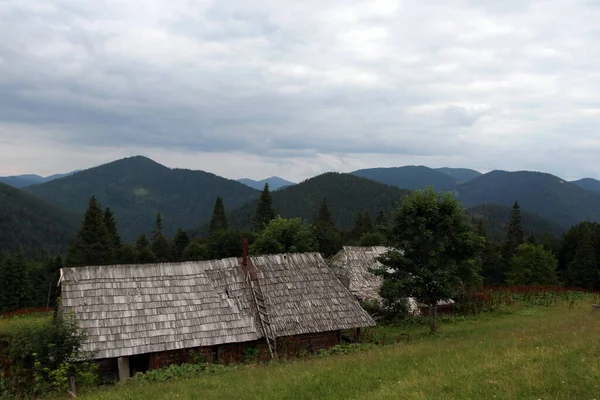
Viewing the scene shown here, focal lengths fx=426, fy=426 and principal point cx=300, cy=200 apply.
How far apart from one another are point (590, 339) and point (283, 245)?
33844mm

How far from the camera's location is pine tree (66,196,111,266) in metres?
54.5

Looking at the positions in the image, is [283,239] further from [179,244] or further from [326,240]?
[179,244]

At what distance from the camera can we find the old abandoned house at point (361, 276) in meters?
29.2

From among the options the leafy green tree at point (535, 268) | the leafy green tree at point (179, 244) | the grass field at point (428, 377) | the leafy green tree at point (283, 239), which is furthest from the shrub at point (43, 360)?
the leafy green tree at point (179, 244)

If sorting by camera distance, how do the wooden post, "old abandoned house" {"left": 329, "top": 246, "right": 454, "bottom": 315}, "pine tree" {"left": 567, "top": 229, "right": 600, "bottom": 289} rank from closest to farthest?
the wooden post
"old abandoned house" {"left": 329, "top": 246, "right": 454, "bottom": 315}
"pine tree" {"left": 567, "top": 229, "right": 600, "bottom": 289}

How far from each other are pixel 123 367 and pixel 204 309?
351 centimetres

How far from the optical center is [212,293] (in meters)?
17.8

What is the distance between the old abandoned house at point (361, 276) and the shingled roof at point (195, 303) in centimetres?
1014

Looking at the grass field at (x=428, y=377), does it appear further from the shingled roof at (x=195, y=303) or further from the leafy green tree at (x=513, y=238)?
the leafy green tree at (x=513, y=238)

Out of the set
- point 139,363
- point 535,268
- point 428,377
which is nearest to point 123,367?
point 139,363

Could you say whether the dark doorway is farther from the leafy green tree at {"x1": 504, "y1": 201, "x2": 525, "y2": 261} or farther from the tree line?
the leafy green tree at {"x1": 504, "y1": 201, "x2": 525, "y2": 261}

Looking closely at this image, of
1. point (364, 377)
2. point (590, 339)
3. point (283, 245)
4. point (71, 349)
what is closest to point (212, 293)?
point (71, 349)

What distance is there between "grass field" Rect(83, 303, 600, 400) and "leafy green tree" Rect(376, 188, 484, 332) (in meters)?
5.85

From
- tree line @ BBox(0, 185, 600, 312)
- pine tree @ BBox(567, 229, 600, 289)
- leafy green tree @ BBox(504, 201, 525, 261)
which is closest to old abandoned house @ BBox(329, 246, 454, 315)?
tree line @ BBox(0, 185, 600, 312)
